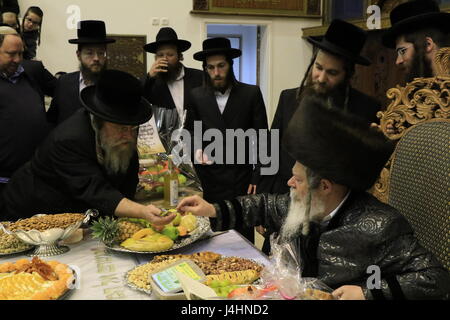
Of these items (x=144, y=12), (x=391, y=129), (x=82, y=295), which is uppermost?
(x=144, y=12)

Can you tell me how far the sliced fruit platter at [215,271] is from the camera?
1.63 metres

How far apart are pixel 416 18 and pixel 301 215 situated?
1.96 metres

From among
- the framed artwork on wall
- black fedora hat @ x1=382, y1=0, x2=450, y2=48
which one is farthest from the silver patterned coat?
the framed artwork on wall

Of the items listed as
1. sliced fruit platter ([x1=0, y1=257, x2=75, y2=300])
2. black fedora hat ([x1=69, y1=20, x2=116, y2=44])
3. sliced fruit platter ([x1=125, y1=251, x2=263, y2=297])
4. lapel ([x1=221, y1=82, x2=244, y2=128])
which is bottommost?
sliced fruit platter ([x1=125, y1=251, x2=263, y2=297])

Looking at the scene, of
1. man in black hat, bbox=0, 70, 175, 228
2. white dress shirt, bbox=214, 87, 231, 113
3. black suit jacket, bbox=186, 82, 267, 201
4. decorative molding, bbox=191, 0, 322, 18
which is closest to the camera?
man in black hat, bbox=0, 70, 175, 228

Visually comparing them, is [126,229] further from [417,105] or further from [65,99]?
[65,99]

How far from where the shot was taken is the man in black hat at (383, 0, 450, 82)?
2.88m

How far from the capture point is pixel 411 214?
194 cm

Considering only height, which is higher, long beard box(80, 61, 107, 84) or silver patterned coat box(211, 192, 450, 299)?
long beard box(80, 61, 107, 84)

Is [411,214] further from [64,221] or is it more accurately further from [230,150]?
[230,150]

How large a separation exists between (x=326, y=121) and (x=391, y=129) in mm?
668

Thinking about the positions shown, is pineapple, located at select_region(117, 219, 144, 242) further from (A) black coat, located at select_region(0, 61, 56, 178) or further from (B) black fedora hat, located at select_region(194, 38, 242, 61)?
(B) black fedora hat, located at select_region(194, 38, 242, 61)
